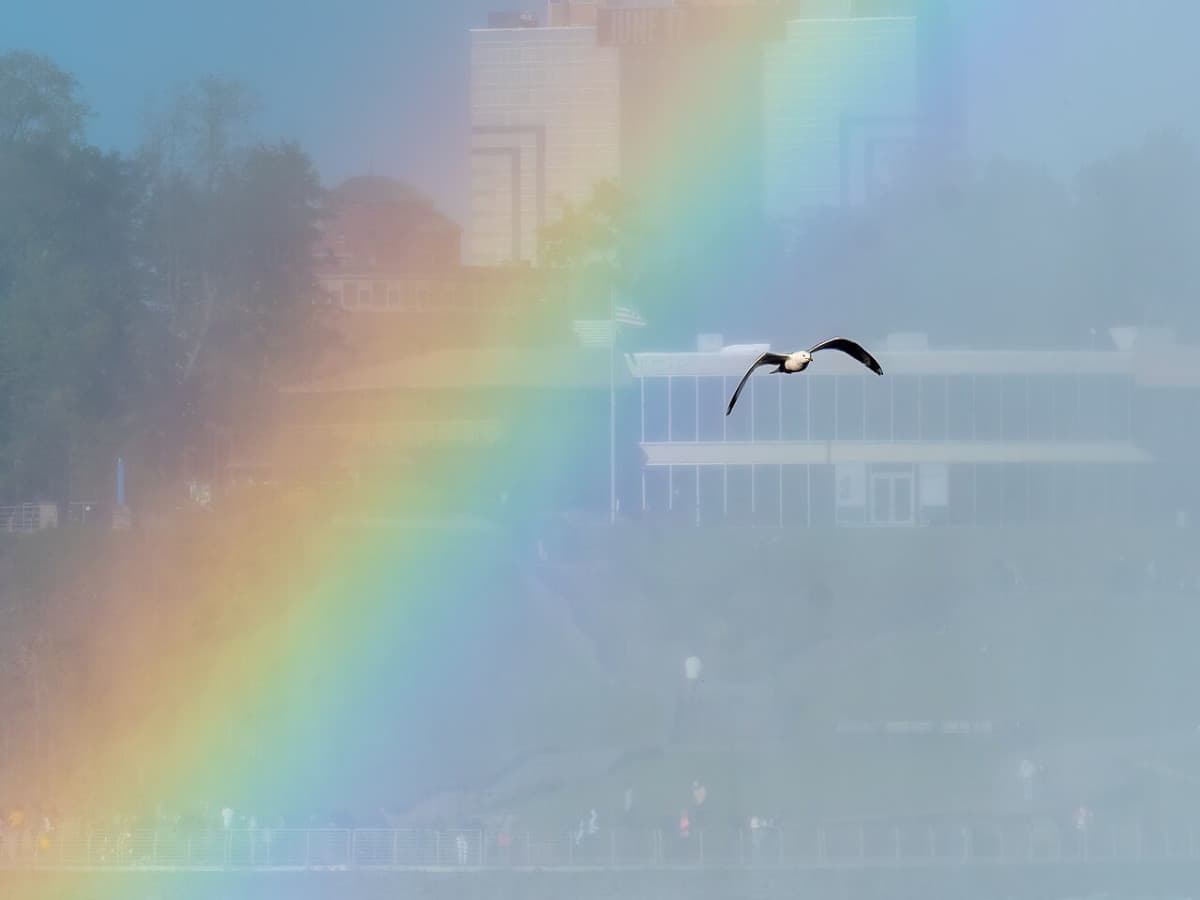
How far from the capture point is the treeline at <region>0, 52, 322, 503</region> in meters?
15.4

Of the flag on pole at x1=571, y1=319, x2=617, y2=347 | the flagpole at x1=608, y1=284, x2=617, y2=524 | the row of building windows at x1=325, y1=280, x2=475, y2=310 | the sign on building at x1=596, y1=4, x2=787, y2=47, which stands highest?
the sign on building at x1=596, y1=4, x2=787, y2=47

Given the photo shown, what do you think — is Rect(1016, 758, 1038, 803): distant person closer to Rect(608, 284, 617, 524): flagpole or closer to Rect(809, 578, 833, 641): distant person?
Rect(809, 578, 833, 641): distant person

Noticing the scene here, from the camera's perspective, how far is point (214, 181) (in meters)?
15.6

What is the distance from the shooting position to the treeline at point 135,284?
1538 centimetres

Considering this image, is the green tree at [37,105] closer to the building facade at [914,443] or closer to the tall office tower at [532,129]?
the tall office tower at [532,129]

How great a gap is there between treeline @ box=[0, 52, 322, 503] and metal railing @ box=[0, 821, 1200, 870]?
152 inches

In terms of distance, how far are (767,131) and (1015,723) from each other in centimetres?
585

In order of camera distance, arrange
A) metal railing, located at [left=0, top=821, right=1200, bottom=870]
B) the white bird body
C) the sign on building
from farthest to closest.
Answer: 1. the sign on building
2. metal railing, located at [left=0, top=821, right=1200, bottom=870]
3. the white bird body

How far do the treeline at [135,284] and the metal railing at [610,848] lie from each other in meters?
3.86

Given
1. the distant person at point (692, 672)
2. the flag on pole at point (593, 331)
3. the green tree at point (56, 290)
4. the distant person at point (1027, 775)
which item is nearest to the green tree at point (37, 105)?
the green tree at point (56, 290)

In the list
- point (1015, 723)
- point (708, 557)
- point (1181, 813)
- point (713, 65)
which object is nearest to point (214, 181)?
point (713, 65)

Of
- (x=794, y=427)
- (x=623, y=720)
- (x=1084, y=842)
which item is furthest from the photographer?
(x=794, y=427)

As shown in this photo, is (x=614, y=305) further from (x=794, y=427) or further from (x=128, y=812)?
(x=128, y=812)

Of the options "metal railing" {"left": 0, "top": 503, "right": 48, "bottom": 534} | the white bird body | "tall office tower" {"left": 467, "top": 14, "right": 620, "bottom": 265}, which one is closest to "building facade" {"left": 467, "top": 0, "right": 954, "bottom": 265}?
"tall office tower" {"left": 467, "top": 14, "right": 620, "bottom": 265}
